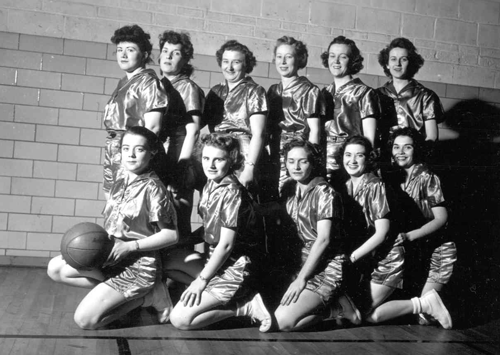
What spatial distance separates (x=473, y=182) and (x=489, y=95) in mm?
944

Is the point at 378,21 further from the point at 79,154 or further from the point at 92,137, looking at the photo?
the point at 79,154

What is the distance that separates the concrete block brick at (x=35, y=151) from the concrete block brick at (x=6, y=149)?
0.03 meters

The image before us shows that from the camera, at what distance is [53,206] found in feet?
16.6

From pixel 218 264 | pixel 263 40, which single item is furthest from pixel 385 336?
pixel 263 40

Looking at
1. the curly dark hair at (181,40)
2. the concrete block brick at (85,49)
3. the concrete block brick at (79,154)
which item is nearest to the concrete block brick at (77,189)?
the concrete block brick at (79,154)

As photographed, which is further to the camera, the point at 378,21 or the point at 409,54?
the point at 378,21

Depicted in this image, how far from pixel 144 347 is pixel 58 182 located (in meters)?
2.60

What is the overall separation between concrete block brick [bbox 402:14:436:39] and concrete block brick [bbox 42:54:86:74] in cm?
316

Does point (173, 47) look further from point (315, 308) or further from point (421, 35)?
point (421, 35)

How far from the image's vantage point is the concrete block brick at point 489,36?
587 cm

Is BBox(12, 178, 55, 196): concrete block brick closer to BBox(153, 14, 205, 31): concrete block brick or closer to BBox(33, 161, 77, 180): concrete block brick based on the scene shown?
BBox(33, 161, 77, 180): concrete block brick

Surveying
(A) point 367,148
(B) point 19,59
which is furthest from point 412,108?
(B) point 19,59

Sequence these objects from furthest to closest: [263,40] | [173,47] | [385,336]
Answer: [263,40] → [173,47] → [385,336]

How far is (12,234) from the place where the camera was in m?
5.01
